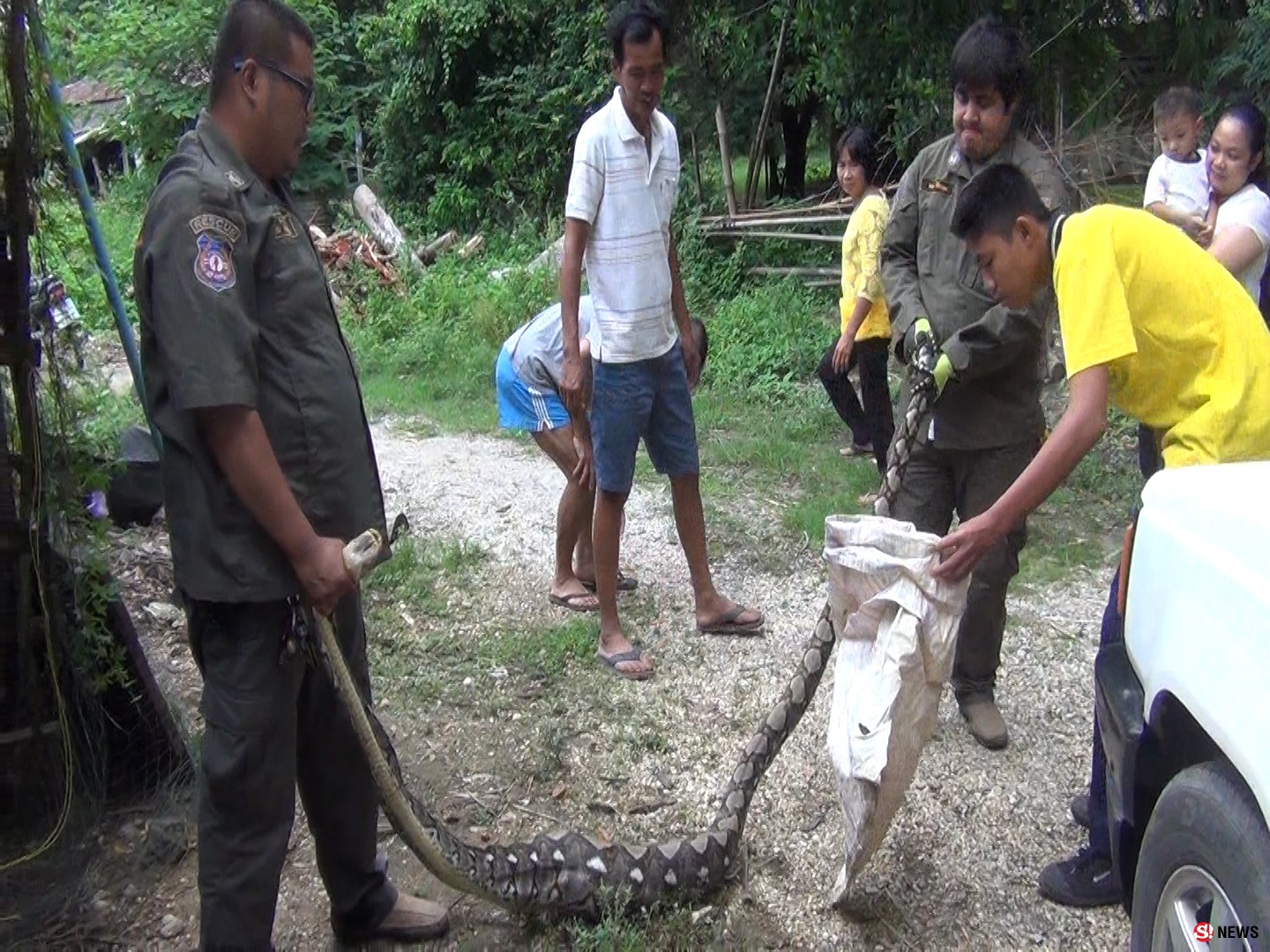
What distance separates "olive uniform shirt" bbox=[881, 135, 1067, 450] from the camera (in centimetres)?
339

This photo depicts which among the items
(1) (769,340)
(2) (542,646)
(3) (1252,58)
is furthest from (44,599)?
(3) (1252,58)

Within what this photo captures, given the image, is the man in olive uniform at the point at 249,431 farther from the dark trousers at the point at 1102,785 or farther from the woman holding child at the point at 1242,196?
the woman holding child at the point at 1242,196

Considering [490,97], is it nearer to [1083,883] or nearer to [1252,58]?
[1252,58]

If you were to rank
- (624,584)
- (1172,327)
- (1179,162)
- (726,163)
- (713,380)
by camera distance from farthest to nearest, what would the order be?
(726,163), (713,380), (1179,162), (624,584), (1172,327)

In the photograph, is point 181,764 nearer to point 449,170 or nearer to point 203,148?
point 203,148

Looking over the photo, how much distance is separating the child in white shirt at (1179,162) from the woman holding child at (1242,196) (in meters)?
0.71

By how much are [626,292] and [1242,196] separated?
2.52 meters

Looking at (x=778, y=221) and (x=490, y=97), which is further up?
(x=490, y=97)

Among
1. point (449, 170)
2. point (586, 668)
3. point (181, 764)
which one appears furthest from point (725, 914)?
point (449, 170)

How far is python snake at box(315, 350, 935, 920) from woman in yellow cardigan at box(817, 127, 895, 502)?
291 centimetres

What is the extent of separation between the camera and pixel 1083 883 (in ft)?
9.78

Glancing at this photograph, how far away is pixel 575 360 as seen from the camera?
4.19 meters

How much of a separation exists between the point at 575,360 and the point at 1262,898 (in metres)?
2.92

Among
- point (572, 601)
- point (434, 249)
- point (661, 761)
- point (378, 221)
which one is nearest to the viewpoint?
point (661, 761)
